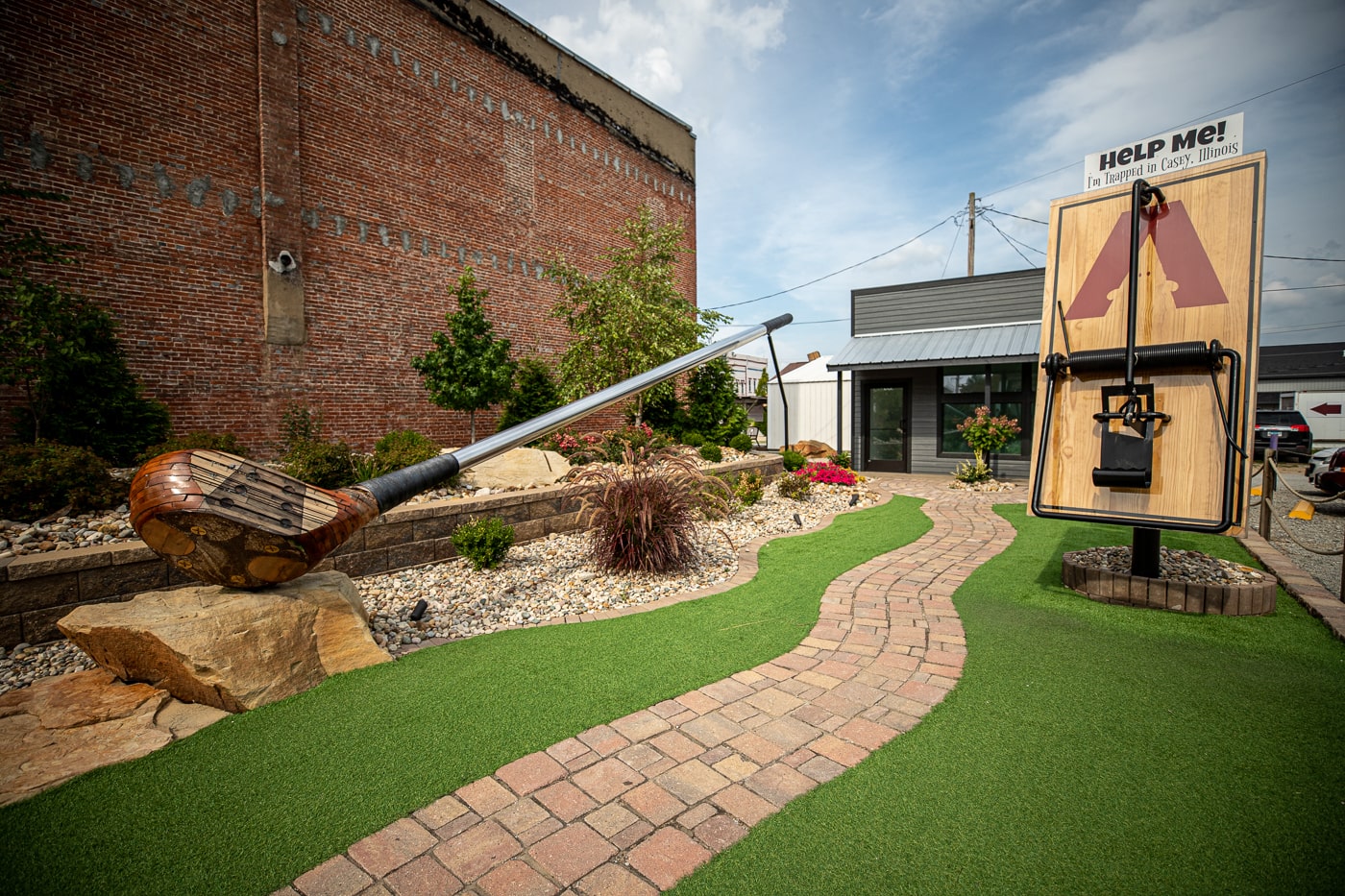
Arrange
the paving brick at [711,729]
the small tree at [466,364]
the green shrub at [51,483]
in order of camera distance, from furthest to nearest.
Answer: the small tree at [466,364], the green shrub at [51,483], the paving brick at [711,729]

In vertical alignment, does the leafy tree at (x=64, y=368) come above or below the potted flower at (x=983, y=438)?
above

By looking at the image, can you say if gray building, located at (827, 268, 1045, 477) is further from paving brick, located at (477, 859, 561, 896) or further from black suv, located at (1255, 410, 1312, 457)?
paving brick, located at (477, 859, 561, 896)

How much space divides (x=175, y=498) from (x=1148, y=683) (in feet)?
15.7

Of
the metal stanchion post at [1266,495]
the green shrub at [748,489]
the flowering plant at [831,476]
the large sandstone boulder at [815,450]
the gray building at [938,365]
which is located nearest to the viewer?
the metal stanchion post at [1266,495]

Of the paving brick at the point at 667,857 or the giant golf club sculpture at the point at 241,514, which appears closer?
the paving brick at the point at 667,857

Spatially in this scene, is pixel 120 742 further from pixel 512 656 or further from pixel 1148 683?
pixel 1148 683

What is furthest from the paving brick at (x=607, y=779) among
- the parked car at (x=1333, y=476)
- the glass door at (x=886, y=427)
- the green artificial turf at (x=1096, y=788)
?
the parked car at (x=1333, y=476)

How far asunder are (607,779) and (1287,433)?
2417cm

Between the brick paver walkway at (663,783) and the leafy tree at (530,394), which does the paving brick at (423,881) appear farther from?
the leafy tree at (530,394)

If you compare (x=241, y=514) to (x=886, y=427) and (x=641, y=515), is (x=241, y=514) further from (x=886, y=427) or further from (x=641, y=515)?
(x=886, y=427)

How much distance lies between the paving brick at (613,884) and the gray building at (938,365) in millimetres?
12318

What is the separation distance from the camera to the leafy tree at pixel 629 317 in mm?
10344

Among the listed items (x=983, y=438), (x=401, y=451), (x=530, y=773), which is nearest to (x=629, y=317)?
(x=401, y=451)

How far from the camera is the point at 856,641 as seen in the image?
3688mm
